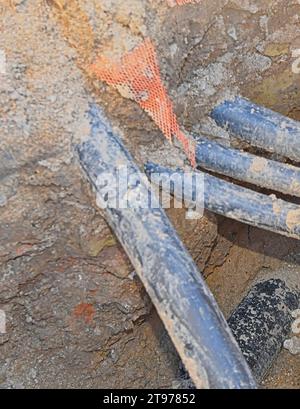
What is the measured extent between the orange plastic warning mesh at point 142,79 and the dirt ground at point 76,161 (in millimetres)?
17

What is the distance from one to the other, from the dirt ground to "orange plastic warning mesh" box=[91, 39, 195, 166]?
2cm

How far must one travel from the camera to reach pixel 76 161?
1.19 meters

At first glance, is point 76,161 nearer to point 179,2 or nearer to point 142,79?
point 142,79

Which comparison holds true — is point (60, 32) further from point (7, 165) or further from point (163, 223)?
point (163, 223)

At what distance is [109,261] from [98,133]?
294mm

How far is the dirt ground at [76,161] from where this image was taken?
3.84ft

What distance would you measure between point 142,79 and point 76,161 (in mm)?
207

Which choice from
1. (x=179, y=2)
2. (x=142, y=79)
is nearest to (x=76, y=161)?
(x=142, y=79)

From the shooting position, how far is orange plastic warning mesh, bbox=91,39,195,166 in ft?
3.87

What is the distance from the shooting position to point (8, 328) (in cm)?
140

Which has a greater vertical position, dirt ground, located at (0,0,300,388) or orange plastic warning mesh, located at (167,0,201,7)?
orange plastic warning mesh, located at (167,0,201,7)

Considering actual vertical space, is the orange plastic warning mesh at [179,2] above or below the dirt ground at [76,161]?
above
